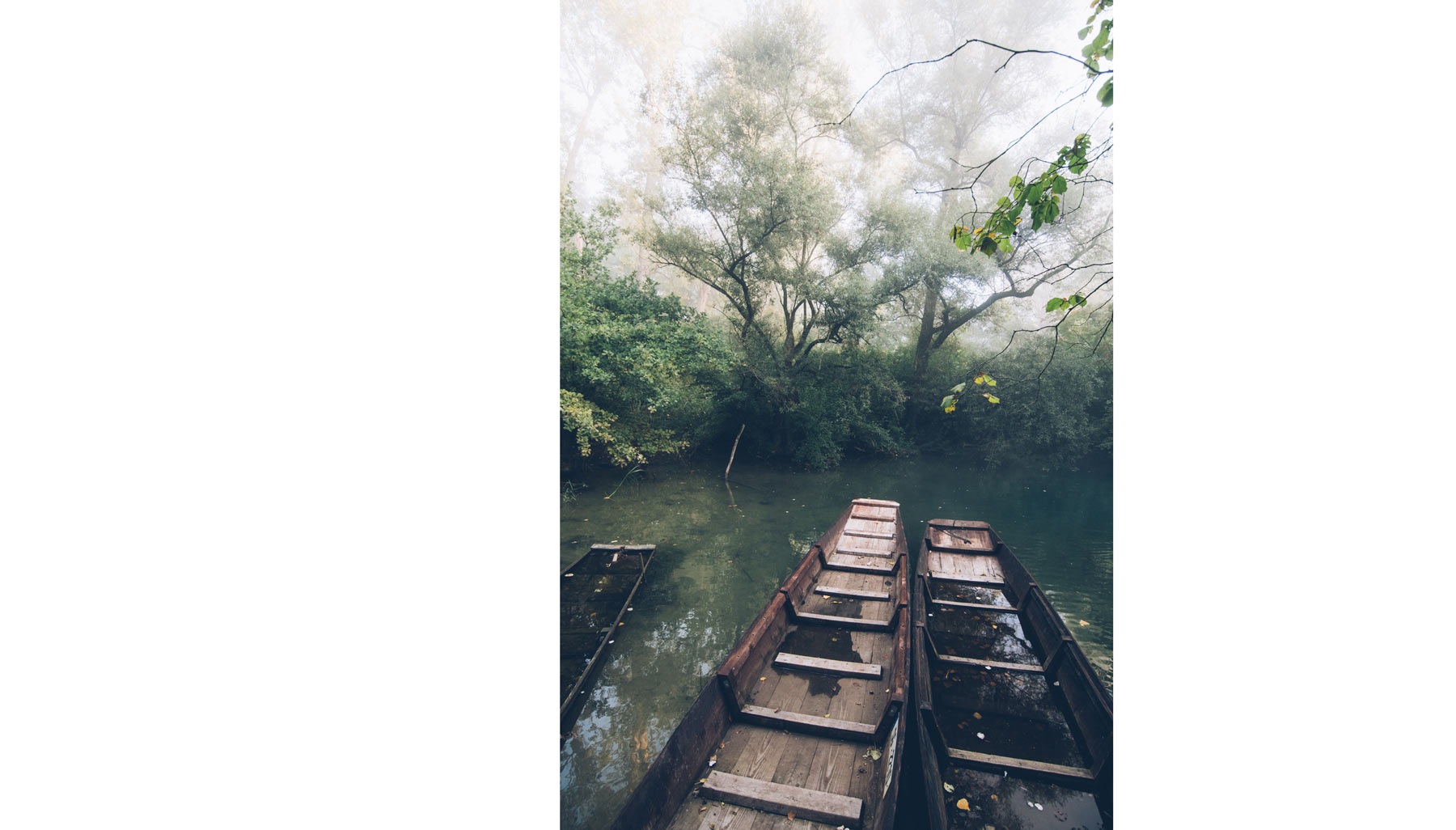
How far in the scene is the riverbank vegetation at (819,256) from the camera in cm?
353

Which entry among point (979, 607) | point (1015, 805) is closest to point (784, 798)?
point (1015, 805)

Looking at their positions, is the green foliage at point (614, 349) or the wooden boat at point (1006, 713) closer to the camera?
the wooden boat at point (1006, 713)

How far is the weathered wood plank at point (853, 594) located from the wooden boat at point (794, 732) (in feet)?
0.18

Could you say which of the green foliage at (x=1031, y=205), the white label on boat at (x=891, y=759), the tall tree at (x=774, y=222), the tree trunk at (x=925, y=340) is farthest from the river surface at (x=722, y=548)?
the green foliage at (x=1031, y=205)

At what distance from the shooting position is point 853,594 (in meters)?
2.98

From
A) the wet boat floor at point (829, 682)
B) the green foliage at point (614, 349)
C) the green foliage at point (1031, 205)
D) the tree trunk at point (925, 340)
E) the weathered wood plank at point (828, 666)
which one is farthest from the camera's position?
the tree trunk at point (925, 340)

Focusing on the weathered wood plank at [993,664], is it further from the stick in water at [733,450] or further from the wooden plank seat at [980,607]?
the stick in water at [733,450]

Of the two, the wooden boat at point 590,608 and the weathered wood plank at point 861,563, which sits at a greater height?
the weathered wood plank at point 861,563

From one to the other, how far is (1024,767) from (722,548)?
334 cm

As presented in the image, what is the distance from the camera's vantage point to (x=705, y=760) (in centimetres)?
170
